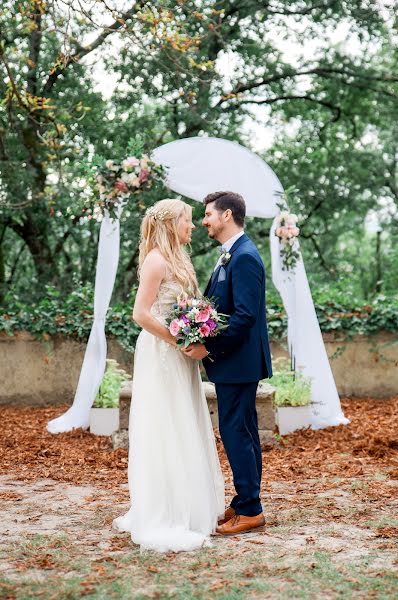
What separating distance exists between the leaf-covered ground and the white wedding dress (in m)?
0.18

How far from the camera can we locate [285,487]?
230 inches

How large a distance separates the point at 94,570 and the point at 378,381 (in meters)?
7.36

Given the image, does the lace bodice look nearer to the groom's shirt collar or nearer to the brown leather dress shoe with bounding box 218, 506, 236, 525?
the groom's shirt collar

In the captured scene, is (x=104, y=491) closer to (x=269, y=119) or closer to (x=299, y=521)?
(x=299, y=521)

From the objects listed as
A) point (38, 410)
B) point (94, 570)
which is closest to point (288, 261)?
point (38, 410)

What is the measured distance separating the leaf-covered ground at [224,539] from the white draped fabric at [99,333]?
454 millimetres

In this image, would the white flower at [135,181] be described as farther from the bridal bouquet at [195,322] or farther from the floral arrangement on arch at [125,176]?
the bridal bouquet at [195,322]

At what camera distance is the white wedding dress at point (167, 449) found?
4.38 metres

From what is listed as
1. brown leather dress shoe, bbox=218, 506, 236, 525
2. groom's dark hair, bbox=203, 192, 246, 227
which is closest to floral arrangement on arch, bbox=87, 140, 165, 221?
groom's dark hair, bbox=203, 192, 246, 227

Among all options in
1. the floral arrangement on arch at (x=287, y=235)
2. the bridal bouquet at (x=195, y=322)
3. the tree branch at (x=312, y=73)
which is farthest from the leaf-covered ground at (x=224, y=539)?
the tree branch at (x=312, y=73)

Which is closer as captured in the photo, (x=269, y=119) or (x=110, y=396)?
(x=110, y=396)

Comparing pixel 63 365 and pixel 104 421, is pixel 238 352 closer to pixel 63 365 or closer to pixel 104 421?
pixel 104 421

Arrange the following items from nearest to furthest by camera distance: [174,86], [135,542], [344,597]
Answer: [344,597] < [135,542] < [174,86]

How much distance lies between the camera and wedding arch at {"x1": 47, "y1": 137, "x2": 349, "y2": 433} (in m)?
8.08
